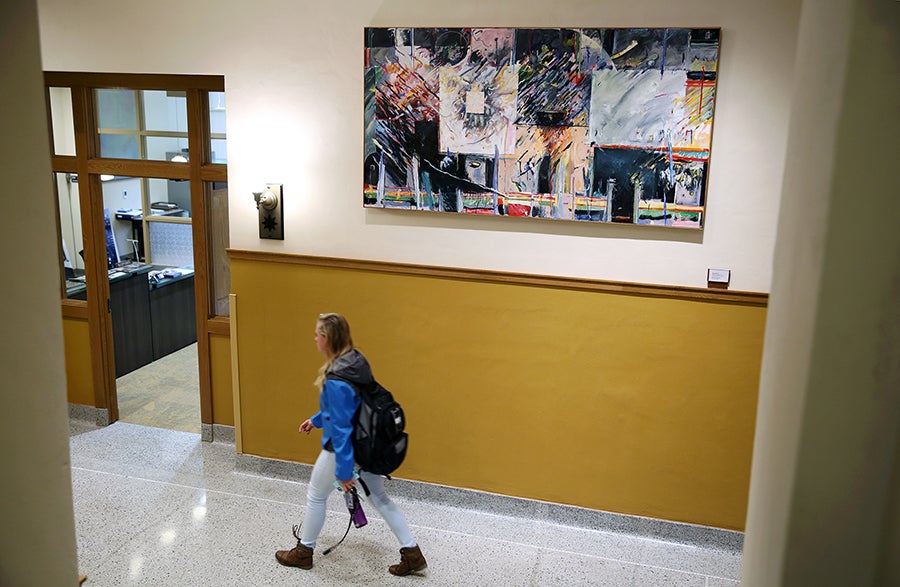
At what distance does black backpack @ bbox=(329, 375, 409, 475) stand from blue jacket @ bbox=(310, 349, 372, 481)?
0.10ft

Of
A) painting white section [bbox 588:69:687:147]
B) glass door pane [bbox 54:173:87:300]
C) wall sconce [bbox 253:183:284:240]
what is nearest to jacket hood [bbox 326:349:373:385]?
wall sconce [bbox 253:183:284:240]

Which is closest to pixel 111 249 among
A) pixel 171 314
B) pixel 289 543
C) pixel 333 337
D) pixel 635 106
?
pixel 171 314

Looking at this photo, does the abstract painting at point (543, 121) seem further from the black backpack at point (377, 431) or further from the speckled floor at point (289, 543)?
the speckled floor at point (289, 543)

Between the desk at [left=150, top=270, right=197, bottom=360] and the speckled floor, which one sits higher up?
the desk at [left=150, top=270, right=197, bottom=360]

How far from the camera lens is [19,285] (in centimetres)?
111

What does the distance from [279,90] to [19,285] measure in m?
4.33

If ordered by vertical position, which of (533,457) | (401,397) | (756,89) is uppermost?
(756,89)

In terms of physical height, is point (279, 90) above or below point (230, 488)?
above

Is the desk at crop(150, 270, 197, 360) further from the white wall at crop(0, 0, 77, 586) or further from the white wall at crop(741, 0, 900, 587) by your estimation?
the white wall at crop(741, 0, 900, 587)

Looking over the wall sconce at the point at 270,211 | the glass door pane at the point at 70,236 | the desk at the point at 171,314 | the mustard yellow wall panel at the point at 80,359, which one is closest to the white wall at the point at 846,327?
the wall sconce at the point at 270,211

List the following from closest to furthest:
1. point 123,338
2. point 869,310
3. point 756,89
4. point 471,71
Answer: point 869,310 → point 756,89 → point 471,71 → point 123,338

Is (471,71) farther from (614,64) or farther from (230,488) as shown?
(230,488)

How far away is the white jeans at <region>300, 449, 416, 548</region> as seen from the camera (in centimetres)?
440

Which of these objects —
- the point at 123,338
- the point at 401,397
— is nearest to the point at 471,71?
the point at 401,397
